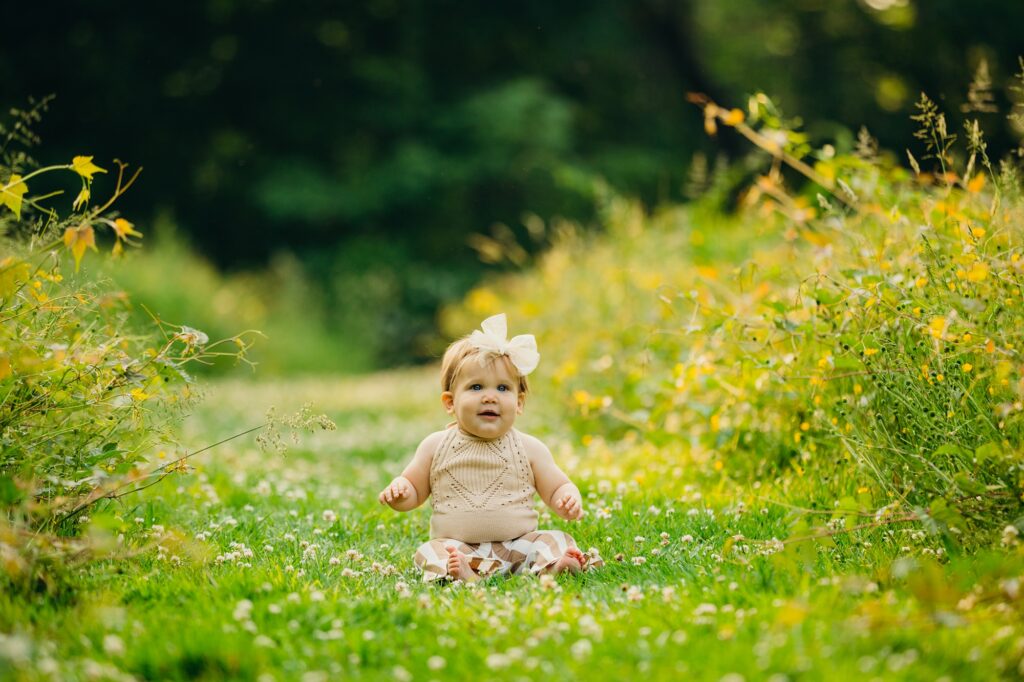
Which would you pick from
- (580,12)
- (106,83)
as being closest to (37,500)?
(106,83)

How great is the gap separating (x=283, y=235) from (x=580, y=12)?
8029 mm

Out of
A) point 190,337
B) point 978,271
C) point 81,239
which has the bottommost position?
point 190,337

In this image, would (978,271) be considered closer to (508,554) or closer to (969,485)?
(969,485)

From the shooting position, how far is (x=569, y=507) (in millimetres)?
3277

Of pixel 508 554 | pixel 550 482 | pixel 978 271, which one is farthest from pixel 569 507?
pixel 978 271

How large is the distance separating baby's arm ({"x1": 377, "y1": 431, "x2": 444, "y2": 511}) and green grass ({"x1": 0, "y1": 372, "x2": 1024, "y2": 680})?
21 centimetres

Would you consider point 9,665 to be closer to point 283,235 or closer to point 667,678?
point 667,678

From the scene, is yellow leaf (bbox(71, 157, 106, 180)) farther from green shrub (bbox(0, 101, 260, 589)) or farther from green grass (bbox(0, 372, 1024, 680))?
green grass (bbox(0, 372, 1024, 680))

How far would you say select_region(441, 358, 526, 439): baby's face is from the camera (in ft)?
10.9

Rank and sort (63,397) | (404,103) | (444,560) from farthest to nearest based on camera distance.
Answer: (404,103) → (444,560) → (63,397)

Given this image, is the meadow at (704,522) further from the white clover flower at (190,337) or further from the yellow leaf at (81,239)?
the yellow leaf at (81,239)

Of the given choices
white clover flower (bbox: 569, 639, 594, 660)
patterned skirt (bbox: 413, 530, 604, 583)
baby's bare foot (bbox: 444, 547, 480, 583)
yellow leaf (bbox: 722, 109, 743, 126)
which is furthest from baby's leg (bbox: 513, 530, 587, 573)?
yellow leaf (bbox: 722, 109, 743, 126)

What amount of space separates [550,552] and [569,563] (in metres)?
0.10

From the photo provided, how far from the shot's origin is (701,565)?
3092 millimetres
